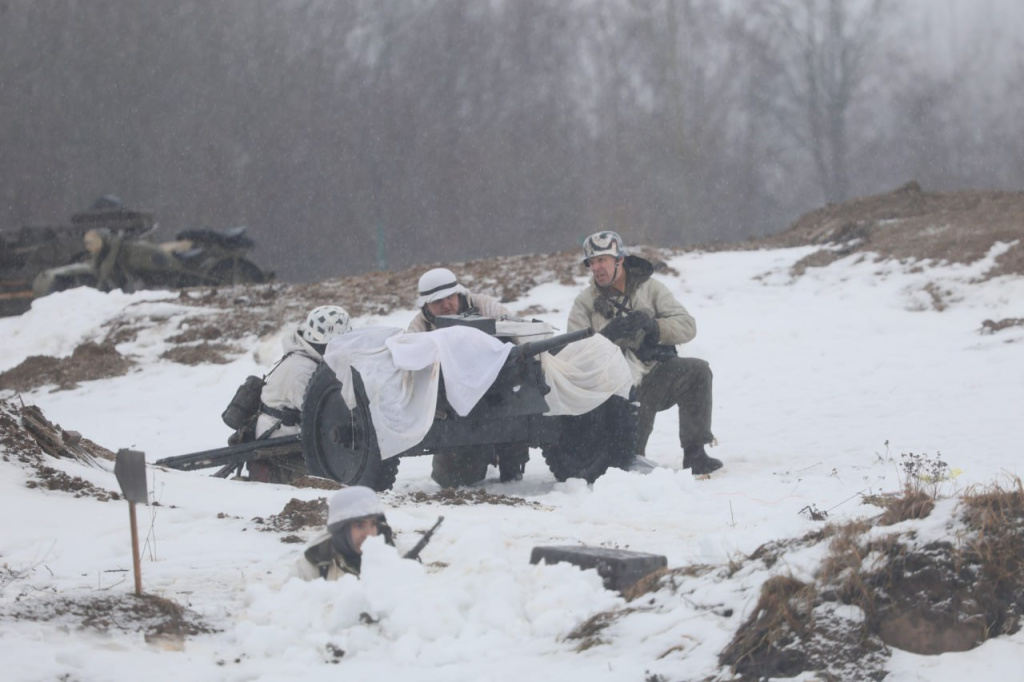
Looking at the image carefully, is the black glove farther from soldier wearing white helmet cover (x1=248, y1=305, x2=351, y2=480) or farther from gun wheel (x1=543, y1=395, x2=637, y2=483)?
soldier wearing white helmet cover (x1=248, y1=305, x2=351, y2=480)

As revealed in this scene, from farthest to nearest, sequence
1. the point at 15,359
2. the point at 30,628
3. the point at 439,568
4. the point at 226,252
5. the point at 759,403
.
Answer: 1. the point at 226,252
2. the point at 15,359
3. the point at 759,403
4. the point at 439,568
5. the point at 30,628

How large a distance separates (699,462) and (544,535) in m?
3.07

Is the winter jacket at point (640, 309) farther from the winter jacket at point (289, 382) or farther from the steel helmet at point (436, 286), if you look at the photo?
the winter jacket at point (289, 382)

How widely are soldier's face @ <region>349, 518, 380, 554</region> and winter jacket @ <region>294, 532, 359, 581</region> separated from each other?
73 millimetres

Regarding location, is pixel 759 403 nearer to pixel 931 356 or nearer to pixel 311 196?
pixel 931 356

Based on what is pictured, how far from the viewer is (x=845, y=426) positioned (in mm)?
10883

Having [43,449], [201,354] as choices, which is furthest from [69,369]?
[43,449]

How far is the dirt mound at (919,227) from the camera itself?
1753cm

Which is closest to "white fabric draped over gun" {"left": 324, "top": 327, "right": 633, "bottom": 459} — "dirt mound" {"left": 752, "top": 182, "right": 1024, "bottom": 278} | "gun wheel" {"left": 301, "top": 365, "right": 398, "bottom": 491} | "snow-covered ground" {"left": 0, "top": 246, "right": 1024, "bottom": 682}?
"gun wheel" {"left": 301, "top": 365, "right": 398, "bottom": 491}

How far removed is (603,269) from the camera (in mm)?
9305

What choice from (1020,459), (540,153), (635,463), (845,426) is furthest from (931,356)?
(540,153)

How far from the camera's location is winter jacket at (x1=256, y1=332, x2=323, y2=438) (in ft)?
30.8

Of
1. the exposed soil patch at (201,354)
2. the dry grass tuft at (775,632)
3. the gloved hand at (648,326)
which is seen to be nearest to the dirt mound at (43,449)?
the gloved hand at (648,326)

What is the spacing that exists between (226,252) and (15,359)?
7.42m
